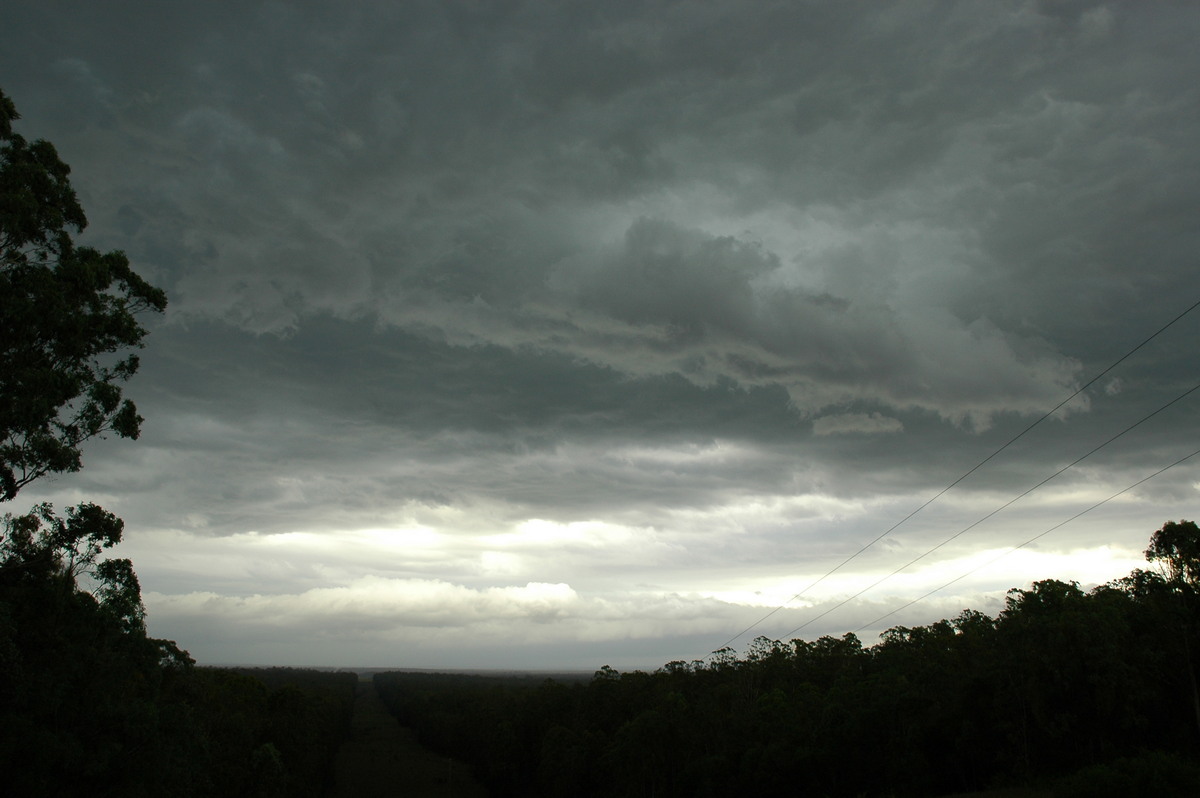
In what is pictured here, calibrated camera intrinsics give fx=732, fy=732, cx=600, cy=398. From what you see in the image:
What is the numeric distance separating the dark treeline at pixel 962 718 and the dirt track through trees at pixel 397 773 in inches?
1131

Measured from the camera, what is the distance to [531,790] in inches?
3529

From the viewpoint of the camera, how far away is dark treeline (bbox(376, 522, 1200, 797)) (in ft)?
144

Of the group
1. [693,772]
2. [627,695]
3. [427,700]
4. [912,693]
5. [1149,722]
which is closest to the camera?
[1149,722]

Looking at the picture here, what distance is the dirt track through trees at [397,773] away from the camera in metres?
98.1

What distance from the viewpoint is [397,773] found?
112m

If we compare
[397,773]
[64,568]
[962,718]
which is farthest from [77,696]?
[397,773]

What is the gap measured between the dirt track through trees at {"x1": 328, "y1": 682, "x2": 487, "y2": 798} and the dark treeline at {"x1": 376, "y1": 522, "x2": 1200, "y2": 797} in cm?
2873

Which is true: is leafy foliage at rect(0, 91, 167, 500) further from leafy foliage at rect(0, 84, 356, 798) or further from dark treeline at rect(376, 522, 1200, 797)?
dark treeline at rect(376, 522, 1200, 797)

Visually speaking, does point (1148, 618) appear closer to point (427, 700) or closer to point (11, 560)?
point (11, 560)

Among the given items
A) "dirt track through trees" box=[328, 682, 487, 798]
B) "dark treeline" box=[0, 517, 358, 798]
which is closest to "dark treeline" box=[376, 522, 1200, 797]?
"dirt track through trees" box=[328, 682, 487, 798]

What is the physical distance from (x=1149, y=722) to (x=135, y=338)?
193 ft

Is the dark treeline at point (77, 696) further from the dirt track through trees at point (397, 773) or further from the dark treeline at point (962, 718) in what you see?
the dirt track through trees at point (397, 773)

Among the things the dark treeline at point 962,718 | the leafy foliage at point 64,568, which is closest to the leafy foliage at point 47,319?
the leafy foliage at point 64,568

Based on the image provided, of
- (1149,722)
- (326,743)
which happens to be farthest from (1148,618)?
(326,743)
